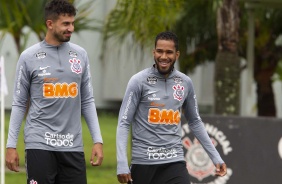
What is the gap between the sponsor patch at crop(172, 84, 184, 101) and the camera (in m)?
7.87

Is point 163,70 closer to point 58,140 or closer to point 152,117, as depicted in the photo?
point 152,117

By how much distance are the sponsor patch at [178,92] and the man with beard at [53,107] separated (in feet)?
2.42

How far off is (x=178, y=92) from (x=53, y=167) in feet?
3.99

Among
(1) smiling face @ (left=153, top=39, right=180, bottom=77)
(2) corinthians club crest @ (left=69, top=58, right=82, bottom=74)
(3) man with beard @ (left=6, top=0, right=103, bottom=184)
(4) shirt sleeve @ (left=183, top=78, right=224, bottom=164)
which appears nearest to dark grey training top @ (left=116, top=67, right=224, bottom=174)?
(1) smiling face @ (left=153, top=39, right=180, bottom=77)

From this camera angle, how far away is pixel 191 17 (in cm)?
2066

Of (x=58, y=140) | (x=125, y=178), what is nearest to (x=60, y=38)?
(x=58, y=140)

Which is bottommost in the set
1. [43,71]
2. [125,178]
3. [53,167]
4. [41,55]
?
[125,178]

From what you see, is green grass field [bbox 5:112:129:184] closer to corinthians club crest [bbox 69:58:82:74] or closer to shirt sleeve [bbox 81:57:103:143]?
shirt sleeve [bbox 81:57:103:143]

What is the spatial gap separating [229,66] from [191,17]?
14.6 ft

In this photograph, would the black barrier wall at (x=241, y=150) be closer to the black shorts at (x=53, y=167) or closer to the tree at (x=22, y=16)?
the black shorts at (x=53, y=167)

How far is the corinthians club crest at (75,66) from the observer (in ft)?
24.6

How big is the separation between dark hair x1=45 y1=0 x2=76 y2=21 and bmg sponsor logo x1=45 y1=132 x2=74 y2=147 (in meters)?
0.89

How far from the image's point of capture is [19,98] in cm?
751

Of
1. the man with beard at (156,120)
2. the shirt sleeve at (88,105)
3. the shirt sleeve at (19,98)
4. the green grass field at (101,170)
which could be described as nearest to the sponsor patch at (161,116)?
the man with beard at (156,120)
